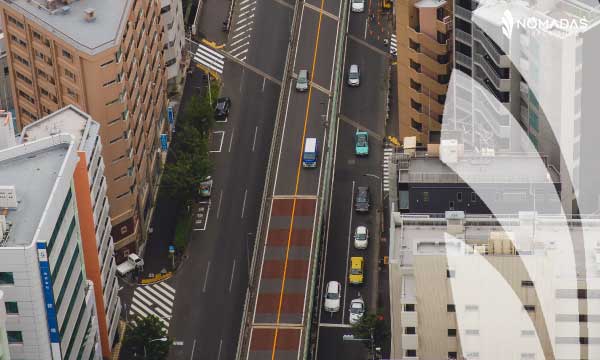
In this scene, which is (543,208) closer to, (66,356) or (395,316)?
(395,316)

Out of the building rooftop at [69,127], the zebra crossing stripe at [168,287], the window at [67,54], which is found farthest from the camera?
the zebra crossing stripe at [168,287]

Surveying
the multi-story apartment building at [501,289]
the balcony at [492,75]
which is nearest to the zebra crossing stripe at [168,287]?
the multi-story apartment building at [501,289]

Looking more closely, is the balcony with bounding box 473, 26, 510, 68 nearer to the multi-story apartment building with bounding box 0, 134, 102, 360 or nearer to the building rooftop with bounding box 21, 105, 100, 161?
the building rooftop with bounding box 21, 105, 100, 161

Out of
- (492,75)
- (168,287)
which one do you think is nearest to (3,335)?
(168,287)

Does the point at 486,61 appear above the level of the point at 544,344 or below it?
above

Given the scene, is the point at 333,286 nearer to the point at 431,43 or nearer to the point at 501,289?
the point at 431,43

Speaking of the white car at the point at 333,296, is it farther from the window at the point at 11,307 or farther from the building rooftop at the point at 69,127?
the window at the point at 11,307

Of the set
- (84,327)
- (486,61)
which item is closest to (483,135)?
(486,61)
